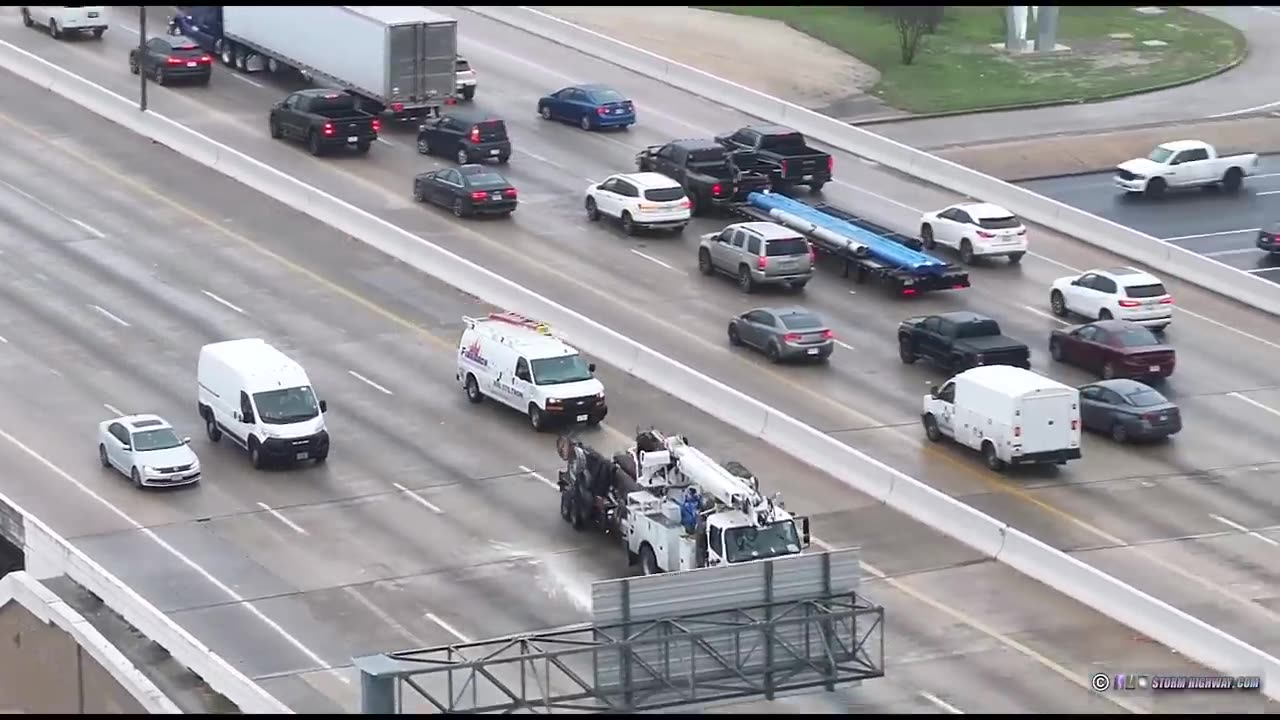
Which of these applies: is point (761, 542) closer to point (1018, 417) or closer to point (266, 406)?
point (1018, 417)

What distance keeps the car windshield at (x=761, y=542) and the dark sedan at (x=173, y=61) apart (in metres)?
38.9

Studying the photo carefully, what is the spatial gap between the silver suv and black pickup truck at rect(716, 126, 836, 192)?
528cm

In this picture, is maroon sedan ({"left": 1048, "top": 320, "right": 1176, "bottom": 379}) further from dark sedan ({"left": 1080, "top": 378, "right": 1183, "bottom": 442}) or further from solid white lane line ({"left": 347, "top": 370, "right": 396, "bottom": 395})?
solid white lane line ({"left": 347, "top": 370, "right": 396, "bottom": 395})

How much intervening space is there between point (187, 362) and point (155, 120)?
59.7 feet

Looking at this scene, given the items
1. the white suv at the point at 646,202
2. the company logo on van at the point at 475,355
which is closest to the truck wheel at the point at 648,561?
the company logo on van at the point at 475,355

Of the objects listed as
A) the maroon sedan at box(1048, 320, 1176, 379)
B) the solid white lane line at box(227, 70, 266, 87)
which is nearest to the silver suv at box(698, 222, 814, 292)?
the maroon sedan at box(1048, 320, 1176, 379)

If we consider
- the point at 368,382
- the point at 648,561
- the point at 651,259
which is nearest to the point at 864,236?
the point at 651,259

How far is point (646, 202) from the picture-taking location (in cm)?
6612

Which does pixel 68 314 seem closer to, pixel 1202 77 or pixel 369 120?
pixel 369 120

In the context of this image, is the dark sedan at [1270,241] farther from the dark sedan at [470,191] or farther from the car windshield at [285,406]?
the car windshield at [285,406]

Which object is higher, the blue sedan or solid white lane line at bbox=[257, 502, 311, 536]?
solid white lane line at bbox=[257, 502, 311, 536]

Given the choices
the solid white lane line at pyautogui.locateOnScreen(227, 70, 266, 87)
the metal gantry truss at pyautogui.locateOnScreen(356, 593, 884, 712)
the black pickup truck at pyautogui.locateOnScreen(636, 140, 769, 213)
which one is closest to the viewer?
the metal gantry truss at pyautogui.locateOnScreen(356, 593, 884, 712)

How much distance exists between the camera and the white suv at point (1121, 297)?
60219mm

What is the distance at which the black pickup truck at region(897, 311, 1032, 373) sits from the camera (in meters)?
55.9
